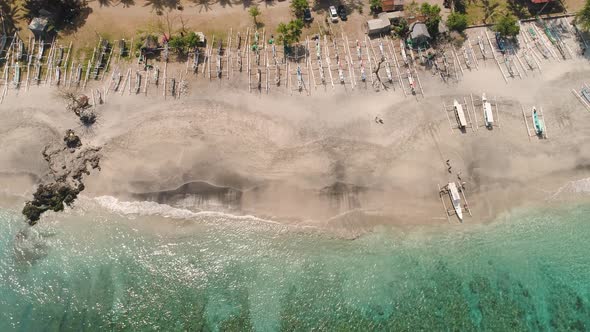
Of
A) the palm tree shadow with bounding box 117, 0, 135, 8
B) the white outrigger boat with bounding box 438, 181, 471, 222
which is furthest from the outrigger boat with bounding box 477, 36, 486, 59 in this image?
the palm tree shadow with bounding box 117, 0, 135, 8

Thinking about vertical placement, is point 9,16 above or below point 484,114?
above

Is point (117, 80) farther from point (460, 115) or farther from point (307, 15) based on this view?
point (460, 115)

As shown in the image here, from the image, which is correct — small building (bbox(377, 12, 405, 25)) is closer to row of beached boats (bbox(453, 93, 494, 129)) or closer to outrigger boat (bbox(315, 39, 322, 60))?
outrigger boat (bbox(315, 39, 322, 60))

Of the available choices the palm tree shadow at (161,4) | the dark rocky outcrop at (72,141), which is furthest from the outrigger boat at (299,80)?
the dark rocky outcrop at (72,141)

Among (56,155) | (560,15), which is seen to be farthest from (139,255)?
(560,15)

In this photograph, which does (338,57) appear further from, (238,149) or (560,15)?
(560,15)

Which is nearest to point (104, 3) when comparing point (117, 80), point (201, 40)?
point (117, 80)
